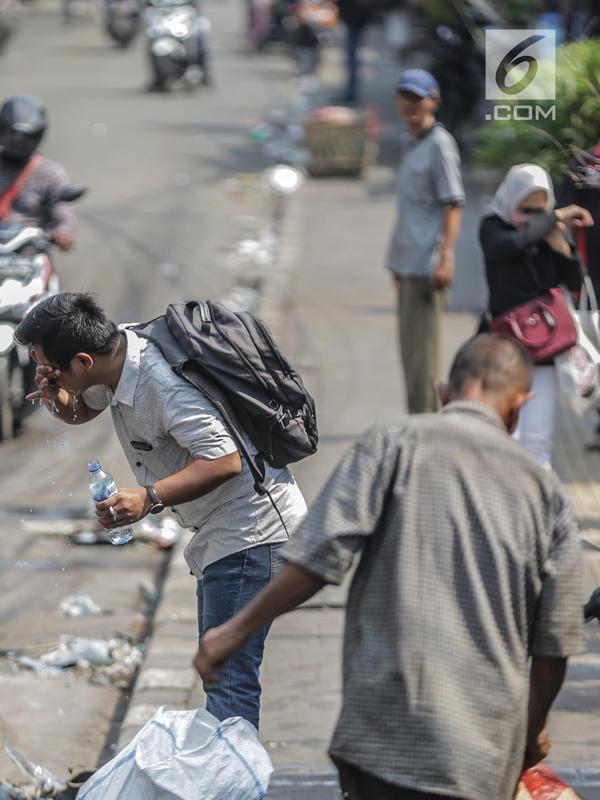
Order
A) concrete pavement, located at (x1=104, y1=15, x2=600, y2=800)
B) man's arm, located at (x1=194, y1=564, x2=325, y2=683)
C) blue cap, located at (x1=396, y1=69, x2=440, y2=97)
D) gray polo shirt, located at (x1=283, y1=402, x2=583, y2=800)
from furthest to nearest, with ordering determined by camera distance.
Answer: blue cap, located at (x1=396, y1=69, x2=440, y2=97) < concrete pavement, located at (x1=104, y1=15, x2=600, y2=800) < man's arm, located at (x1=194, y1=564, x2=325, y2=683) < gray polo shirt, located at (x1=283, y1=402, x2=583, y2=800)

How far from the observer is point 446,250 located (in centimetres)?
762

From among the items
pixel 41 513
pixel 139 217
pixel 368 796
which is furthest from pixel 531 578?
pixel 139 217

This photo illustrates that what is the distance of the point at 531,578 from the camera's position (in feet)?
9.84

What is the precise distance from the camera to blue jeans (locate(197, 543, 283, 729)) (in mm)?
3977

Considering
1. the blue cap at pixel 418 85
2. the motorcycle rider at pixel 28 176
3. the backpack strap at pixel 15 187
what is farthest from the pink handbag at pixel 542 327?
the backpack strap at pixel 15 187

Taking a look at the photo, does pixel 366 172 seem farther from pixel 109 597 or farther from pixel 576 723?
pixel 576 723

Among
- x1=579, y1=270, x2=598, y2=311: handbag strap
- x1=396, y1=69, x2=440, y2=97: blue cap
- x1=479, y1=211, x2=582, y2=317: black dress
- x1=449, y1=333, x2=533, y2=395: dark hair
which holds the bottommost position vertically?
x1=579, y1=270, x2=598, y2=311: handbag strap

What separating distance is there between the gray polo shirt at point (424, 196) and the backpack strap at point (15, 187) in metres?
2.56

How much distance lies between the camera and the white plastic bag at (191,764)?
361 centimetres

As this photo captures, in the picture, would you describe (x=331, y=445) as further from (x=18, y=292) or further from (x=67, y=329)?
(x=67, y=329)

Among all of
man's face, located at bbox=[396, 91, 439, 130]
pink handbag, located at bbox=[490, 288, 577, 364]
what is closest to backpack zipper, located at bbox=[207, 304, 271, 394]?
pink handbag, located at bbox=[490, 288, 577, 364]

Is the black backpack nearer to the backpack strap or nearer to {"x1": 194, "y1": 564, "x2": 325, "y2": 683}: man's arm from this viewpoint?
{"x1": 194, "y1": 564, "x2": 325, "y2": 683}: man's arm

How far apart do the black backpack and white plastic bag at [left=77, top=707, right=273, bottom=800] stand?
677mm

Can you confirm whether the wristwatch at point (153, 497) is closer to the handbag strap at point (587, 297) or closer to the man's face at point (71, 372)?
the man's face at point (71, 372)
